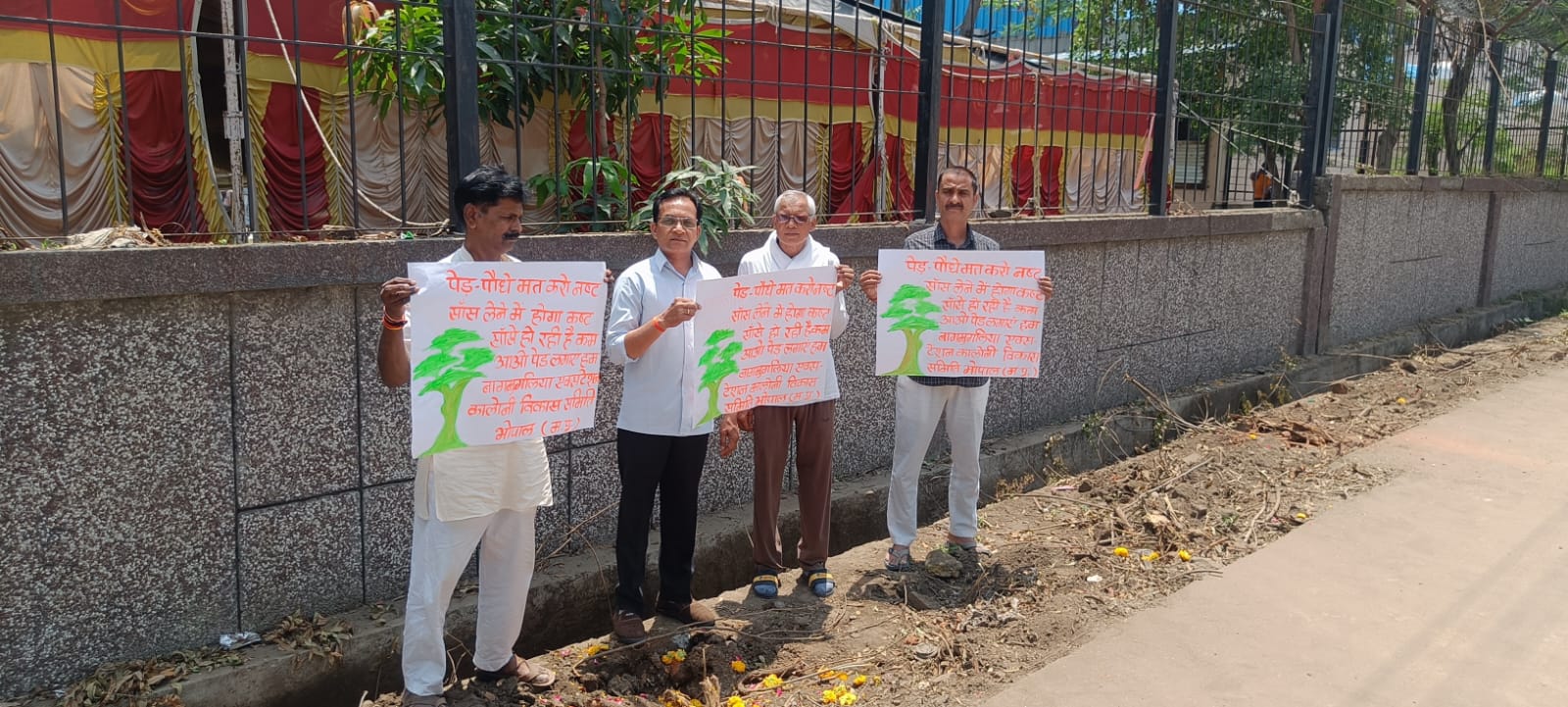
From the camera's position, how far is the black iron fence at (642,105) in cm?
461

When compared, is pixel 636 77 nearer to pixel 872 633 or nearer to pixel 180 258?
pixel 180 258

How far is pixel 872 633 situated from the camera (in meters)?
4.16

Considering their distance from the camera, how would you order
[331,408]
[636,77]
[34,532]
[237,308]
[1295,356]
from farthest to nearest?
[1295,356] → [636,77] → [331,408] → [237,308] → [34,532]

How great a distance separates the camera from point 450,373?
3.10 metres

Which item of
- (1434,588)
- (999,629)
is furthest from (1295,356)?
(999,629)

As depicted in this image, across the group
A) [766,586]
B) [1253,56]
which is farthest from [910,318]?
[1253,56]

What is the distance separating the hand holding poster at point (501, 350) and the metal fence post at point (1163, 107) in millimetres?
5354

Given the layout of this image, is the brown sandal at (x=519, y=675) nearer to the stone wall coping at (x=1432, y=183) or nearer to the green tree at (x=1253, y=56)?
the green tree at (x=1253, y=56)

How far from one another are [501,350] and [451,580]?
72cm

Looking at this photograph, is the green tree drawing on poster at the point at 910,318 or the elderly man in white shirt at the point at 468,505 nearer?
the elderly man in white shirt at the point at 468,505

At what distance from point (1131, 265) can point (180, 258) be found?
586cm

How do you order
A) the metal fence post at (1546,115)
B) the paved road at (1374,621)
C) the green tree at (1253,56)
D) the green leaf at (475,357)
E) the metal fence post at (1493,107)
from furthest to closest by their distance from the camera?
the metal fence post at (1546,115)
the metal fence post at (1493,107)
the green tree at (1253,56)
the paved road at (1374,621)
the green leaf at (475,357)

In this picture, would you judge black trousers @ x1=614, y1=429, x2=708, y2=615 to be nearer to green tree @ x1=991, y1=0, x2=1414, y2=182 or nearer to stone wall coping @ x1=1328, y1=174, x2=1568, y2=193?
green tree @ x1=991, y1=0, x2=1414, y2=182

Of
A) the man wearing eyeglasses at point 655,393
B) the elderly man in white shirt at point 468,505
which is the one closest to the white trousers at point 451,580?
the elderly man in white shirt at point 468,505
